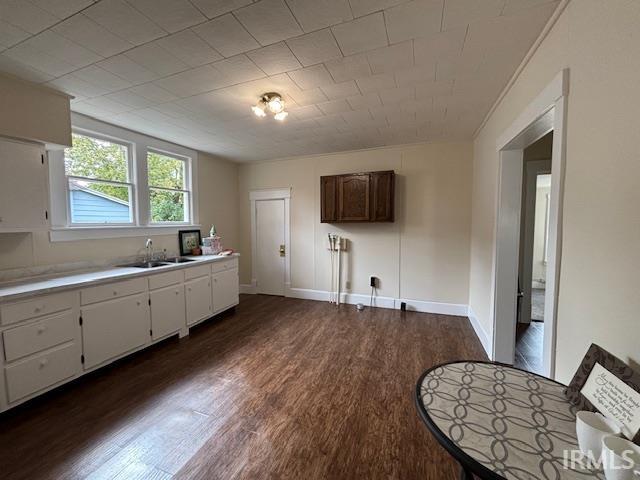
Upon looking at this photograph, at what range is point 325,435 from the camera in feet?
5.57

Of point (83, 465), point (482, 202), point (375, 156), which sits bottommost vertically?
point (83, 465)

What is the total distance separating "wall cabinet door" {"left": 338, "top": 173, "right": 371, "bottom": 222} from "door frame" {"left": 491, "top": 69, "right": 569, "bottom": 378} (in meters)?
1.83

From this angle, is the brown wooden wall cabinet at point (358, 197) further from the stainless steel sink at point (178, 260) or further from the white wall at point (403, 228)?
the stainless steel sink at point (178, 260)

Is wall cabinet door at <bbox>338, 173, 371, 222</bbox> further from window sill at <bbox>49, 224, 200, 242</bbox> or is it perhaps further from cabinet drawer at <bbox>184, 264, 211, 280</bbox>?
window sill at <bbox>49, 224, 200, 242</bbox>

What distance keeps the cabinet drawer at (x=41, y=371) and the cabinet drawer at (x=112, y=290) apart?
386mm

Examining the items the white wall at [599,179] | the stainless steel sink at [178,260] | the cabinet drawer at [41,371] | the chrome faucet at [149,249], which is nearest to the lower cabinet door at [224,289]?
the stainless steel sink at [178,260]

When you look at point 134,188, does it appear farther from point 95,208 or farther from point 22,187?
point 22,187

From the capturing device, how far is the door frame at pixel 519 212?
1329mm

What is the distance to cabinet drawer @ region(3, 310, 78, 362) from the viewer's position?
183 centimetres

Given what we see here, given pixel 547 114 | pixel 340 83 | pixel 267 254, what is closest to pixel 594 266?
pixel 547 114

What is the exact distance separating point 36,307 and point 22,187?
1018 millimetres

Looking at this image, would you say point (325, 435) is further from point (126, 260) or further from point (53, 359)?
point (126, 260)

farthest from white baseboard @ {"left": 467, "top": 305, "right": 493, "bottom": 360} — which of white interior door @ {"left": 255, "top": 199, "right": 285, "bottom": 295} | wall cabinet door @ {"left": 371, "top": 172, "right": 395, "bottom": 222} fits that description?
white interior door @ {"left": 255, "top": 199, "right": 285, "bottom": 295}

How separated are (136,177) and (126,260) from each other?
3.52 ft
